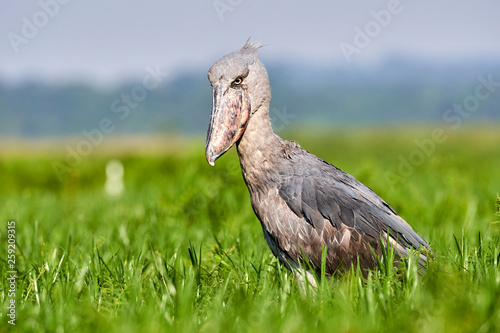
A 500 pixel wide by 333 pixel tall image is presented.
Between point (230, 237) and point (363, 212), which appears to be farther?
point (230, 237)

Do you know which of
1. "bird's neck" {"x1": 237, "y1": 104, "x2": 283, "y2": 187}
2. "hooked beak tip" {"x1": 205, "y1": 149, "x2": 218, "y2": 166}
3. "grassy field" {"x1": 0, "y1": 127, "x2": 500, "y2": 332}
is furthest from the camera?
"bird's neck" {"x1": 237, "y1": 104, "x2": 283, "y2": 187}

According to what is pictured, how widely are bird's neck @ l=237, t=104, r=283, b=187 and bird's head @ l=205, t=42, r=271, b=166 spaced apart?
74 millimetres

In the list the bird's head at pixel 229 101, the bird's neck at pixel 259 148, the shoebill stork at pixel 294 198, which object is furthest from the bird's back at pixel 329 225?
the bird's head at pixel 229 101

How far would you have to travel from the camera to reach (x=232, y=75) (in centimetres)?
325

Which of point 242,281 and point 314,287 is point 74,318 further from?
point 314,287

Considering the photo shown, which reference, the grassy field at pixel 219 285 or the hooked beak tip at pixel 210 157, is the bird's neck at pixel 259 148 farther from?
the grassy field at pixel 219 285

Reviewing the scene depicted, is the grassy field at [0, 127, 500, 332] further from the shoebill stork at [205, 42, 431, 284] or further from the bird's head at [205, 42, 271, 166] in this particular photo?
the bird's head at [205, 42, 271, 166]

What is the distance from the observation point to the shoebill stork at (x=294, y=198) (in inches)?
126

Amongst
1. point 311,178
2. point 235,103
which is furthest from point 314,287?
point 235,103

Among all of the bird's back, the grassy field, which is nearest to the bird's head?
the bird's back

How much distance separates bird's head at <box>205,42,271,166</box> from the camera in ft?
10.6

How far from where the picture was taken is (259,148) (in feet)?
11.0

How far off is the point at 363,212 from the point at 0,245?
11.3 feet

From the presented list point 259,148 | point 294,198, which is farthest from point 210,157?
point 294,198
